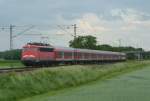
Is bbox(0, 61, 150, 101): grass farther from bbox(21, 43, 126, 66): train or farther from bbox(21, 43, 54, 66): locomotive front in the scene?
bbox(21, 43, 126, 66): train

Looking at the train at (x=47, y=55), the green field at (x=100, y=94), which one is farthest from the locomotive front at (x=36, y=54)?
the green field at (x=100, y=94)

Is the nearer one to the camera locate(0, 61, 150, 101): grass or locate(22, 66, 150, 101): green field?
locate(22, 66, 150, 101): green field

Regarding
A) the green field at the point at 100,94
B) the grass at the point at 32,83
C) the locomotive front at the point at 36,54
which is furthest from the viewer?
the locomotive front at the point at 36,54

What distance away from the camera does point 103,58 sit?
108 m

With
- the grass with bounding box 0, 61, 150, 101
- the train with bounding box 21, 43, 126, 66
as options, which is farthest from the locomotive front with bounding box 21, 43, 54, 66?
the grass with bounding box 0, 61, 150, 101

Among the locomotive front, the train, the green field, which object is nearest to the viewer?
the green field

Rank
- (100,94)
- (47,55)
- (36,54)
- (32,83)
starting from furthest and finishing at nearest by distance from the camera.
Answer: (47,55) < (36,54) < (32,83) < (100,94)

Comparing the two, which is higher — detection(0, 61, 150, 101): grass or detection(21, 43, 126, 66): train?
detection(21, 43, 126, 66): train

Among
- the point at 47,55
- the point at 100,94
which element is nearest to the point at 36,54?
the point at 47,55

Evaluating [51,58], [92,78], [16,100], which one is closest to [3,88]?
[16,100]

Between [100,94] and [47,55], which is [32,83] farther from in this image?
[47,55]

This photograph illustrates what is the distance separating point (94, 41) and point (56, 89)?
160505 mm

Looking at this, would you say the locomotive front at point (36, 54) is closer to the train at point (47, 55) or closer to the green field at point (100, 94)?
the train at point (47, 55)

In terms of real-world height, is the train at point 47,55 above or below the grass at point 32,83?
above
